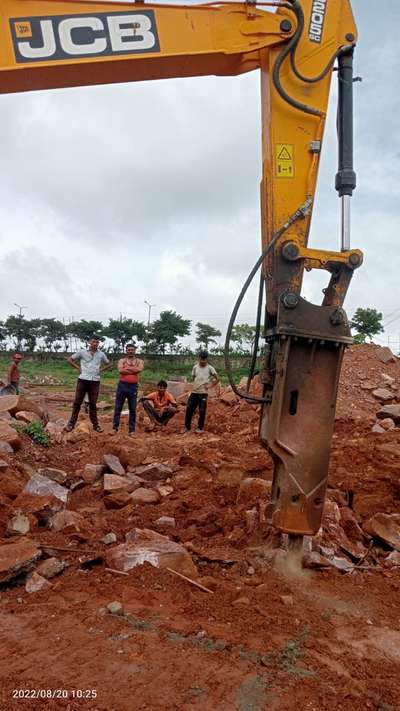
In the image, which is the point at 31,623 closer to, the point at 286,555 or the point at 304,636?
the point at 304,636

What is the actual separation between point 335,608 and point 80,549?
1.84m

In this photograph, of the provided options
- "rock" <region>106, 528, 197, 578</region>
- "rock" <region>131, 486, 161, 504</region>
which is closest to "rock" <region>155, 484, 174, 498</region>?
"rock" <region>131, 486, 161, 504</region>

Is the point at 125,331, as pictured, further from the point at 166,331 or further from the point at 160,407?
the point at 160,407

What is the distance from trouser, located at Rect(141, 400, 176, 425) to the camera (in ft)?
36.0

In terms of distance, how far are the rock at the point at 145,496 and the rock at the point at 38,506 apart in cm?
72

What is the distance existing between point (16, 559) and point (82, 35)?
345 cm

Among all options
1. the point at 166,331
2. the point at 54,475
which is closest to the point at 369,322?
the point at 166,331

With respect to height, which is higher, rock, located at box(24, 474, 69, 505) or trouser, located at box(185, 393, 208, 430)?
trouser, located at box(185, 393, 208, 430)

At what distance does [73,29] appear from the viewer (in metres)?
3.63

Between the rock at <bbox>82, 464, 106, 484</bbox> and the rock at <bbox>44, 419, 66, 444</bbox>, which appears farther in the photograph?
the rock at <bbox>44, 419, 66, 444</bbox>

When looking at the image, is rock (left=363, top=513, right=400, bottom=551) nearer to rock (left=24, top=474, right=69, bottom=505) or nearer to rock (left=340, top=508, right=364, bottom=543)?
rock (left=340, top=508, right=364, bottom=543)

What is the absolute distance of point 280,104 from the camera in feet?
12.7

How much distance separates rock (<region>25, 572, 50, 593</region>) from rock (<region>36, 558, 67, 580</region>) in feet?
0.23

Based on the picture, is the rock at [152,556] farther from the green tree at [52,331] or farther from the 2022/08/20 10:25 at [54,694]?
the green tree at [52,331]
